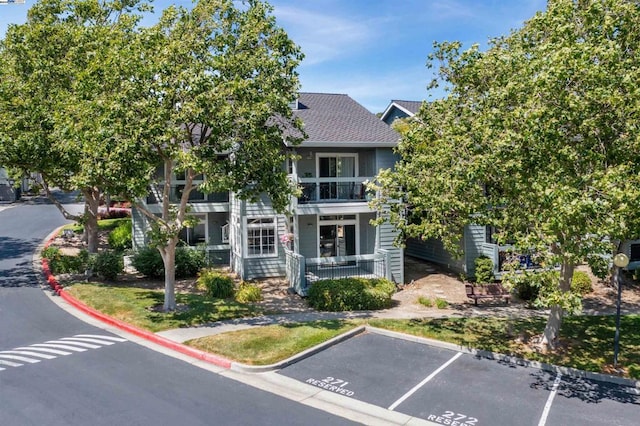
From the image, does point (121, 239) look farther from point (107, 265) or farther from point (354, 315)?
point (354, 315)

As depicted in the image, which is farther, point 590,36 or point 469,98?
point 469,98

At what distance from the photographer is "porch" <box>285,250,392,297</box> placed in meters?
19.8

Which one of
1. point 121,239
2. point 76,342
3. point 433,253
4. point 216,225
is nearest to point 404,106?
point 433,253

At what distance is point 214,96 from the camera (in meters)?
14.2

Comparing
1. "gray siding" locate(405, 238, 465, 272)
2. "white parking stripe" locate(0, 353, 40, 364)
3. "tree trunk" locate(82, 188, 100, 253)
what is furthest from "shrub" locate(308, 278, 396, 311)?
"tree trunk" locate(82, 188, 100, 253)

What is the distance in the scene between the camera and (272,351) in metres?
12.6

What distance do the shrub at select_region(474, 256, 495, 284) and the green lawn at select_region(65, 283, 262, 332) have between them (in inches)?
401

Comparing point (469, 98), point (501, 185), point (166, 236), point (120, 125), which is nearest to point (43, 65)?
point (120, 125)

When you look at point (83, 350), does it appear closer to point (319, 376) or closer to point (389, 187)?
point (319, 376)

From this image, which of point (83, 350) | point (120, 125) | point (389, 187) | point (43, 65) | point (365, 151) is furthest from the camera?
point (365, 151)

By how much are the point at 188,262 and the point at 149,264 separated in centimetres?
168

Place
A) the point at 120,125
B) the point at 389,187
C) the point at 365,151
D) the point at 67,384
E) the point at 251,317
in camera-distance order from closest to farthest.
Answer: the point at 67,384
the point at 120,125
the point at 389,187
the point at 251,317
the point at 365,151

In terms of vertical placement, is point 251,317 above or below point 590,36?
below

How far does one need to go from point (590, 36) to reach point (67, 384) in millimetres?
14181
